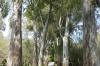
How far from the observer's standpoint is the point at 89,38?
8.22 metres

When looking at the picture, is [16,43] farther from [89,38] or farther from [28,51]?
[28,51]

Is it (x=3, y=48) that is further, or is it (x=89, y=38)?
(x=3, y=48)

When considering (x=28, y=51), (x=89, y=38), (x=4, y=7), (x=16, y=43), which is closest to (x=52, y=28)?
(x=4, y=7)

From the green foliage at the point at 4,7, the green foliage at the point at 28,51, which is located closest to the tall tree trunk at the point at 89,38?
the green foliage at the point at 4,7

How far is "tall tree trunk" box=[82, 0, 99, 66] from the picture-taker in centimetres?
793

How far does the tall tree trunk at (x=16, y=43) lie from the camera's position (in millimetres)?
10282

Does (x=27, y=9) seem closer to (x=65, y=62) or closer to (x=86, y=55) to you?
(x=65, y=62)

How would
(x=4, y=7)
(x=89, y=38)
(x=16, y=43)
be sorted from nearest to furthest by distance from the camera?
(x=89, y=38), (x=16, y=43), (x=4, y=7)

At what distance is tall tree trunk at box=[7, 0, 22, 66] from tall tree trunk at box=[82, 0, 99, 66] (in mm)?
3506

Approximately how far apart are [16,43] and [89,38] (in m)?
3.86

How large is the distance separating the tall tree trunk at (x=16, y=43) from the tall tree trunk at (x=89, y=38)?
3506 millimetres

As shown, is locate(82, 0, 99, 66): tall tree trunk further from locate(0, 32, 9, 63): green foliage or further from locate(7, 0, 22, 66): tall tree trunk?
locate(0, 32, 9, 63): green foliage

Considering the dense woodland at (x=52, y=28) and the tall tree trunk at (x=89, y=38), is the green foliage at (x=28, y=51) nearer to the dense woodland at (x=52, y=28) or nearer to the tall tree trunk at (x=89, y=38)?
the dense woodland at (x=52, y=28)

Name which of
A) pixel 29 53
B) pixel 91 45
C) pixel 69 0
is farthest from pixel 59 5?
pixel 29 53
